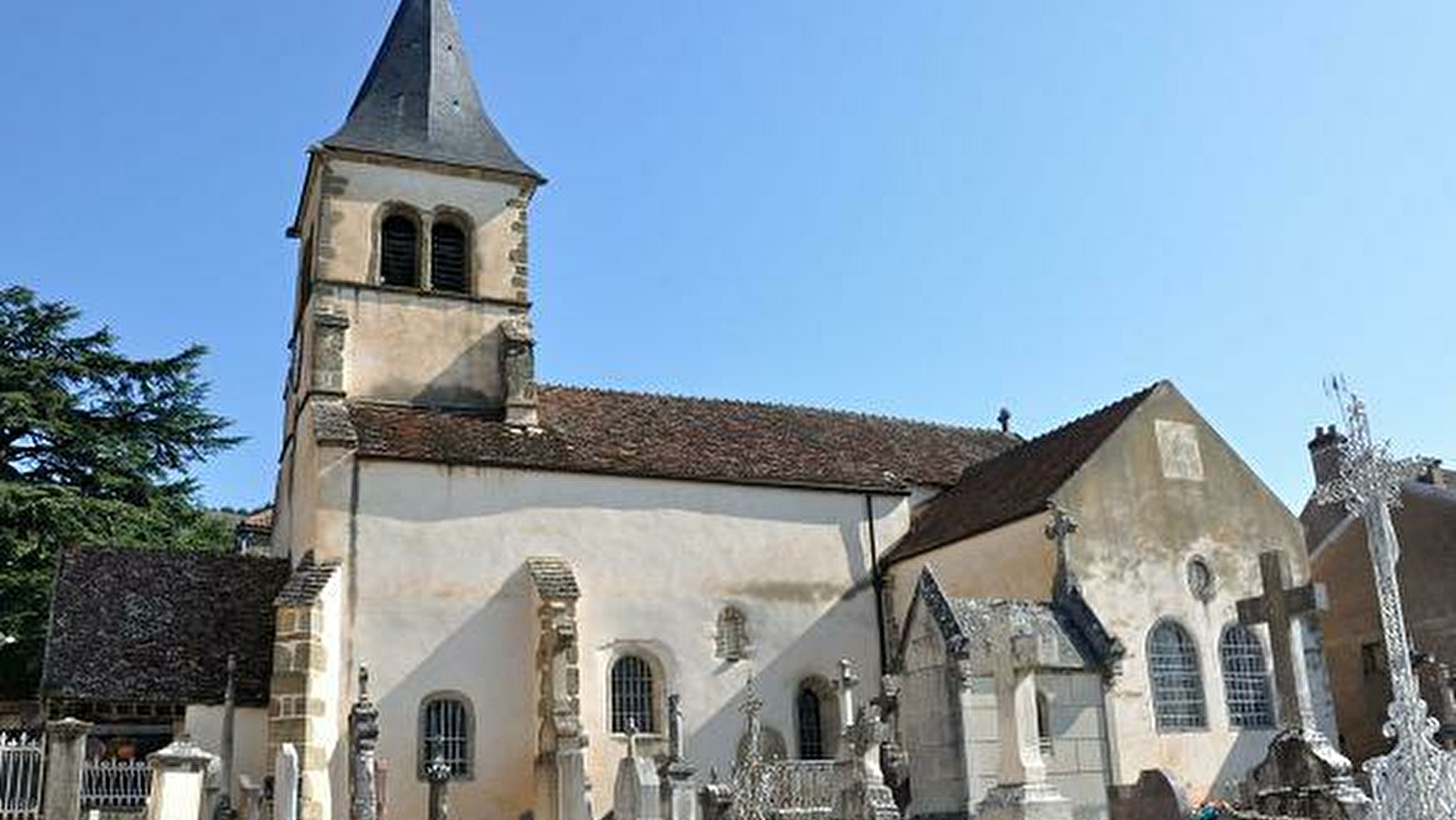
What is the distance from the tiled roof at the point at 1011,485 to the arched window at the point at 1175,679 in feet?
10.1

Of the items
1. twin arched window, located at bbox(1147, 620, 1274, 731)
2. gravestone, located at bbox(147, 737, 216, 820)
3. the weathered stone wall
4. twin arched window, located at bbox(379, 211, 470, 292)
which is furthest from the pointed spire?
gravestone, located at bbox(147, 737, 216, 820)

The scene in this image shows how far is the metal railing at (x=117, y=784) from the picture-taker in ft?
58.2

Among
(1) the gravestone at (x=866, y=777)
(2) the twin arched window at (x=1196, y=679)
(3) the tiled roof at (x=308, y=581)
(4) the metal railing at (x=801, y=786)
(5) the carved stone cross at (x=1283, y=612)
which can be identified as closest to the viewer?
(1) the gravestone at (x=866, y=777)

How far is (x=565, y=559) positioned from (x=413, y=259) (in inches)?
277

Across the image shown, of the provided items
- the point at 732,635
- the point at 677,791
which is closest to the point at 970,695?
the point at 677,791

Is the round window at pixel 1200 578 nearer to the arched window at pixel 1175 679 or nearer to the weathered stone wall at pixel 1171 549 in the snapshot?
the weathered stone wall at pixel 1171 549

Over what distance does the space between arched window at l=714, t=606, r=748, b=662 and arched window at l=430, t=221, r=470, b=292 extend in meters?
8.10

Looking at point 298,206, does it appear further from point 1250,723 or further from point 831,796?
point 1250,723

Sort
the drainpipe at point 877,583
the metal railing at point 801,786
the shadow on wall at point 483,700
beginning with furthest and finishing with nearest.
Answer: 1. the drainpipe at point 877,583
2. the shadow on wall at point 483,700
3. the metal railing at point 801,786

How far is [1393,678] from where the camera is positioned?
9.03 metres

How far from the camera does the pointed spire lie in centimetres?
2544

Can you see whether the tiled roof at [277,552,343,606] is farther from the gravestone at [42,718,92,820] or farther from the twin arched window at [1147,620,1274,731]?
the twin arched window at [1147,620,1274,731]

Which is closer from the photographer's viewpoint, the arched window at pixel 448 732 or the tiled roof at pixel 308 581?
Answer: the tiled roof at pixel 308 581

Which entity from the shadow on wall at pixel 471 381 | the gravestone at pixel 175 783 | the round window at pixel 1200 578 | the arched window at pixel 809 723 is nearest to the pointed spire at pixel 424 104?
the shadow on wall at pixel 471 381
